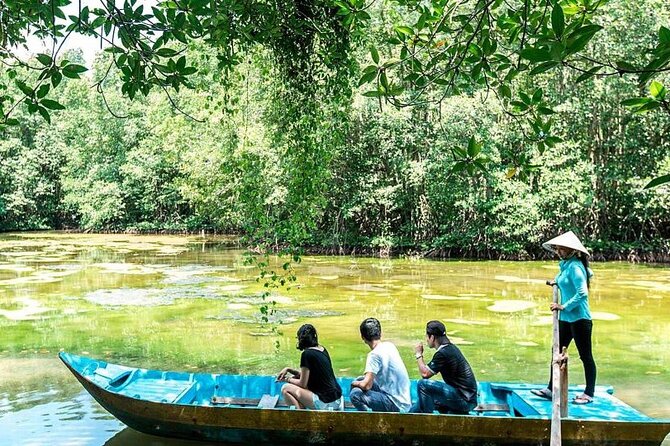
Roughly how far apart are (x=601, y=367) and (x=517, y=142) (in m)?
12.1

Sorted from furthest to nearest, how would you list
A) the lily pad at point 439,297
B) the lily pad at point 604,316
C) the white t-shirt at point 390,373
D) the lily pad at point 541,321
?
the lily pad at point 439,297
the lily pad at point 604,316
the lily pad at point 541,321
the white t-shirt at point 390,373

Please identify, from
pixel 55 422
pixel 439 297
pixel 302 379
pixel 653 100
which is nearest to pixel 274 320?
pixel 439 297

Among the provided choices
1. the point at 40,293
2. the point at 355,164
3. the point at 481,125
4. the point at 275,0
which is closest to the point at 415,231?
the point at 355,164

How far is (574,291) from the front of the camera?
17.0 ft

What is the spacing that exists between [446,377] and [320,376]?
0.95 meters

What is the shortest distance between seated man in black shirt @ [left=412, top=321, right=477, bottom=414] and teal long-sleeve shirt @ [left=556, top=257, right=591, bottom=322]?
3.22 ft

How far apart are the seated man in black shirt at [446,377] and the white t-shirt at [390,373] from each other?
16 cm

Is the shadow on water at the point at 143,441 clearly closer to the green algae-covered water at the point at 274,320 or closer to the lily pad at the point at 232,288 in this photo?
the green algae-covered water at the point at 274,320

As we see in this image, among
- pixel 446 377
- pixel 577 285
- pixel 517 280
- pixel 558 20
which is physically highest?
pixel 558 20

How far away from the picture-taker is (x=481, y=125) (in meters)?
18.5

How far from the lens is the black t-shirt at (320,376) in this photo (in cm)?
500

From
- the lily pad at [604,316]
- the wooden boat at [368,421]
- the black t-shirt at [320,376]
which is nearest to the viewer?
the wooden boat at [368,421]

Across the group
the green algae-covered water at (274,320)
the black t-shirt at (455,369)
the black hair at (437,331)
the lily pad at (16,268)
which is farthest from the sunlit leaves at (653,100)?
the lily pad at (16,268)

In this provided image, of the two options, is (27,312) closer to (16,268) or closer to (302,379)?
(16,268)
